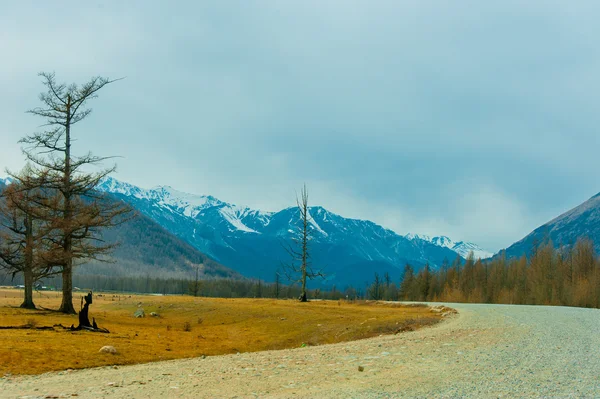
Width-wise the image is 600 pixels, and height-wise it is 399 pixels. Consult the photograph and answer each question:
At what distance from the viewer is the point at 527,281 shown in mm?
101062

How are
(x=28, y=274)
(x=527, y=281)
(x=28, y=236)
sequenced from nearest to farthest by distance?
(x=28, y=274), (x=28, y=236), (x=527, y=281)

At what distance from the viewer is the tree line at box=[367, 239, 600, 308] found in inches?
3206

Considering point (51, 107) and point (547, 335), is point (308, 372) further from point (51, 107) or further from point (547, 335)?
point (51, 107)

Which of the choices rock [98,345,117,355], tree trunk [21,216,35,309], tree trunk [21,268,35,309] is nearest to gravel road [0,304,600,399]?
rock [98,345,117,355]

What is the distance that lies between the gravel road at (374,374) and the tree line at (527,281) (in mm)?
68536

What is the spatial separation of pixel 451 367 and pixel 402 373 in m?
1.45

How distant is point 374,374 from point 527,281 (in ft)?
325

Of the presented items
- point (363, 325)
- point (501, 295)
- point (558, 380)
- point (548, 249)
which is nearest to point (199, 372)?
point (558, 380)

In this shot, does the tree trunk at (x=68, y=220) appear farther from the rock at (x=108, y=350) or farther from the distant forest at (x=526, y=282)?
the distant forest at (x=526, y=282)

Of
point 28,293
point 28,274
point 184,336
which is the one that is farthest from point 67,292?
point 184,336

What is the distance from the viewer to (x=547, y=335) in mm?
18844

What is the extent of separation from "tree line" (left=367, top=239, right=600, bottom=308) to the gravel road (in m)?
68.5

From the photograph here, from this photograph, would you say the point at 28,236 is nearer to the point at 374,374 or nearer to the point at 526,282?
the point at 374,374

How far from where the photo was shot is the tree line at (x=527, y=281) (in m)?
81.4
